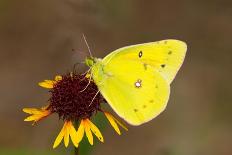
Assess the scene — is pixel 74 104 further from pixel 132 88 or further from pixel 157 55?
pixel 157 55

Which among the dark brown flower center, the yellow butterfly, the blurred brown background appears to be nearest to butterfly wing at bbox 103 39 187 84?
the yellow butterfly

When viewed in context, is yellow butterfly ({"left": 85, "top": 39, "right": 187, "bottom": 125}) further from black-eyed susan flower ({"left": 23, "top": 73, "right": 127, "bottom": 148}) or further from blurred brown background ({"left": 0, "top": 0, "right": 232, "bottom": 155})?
blurred brown background ({"left": 0, "top": 0, "right": 232, "bottom": 155})

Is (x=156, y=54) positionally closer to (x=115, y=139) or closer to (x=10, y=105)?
(x=115, y=139)

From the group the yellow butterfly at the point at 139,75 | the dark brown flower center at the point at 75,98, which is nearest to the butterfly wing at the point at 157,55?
the yellow butterfly at the point at 139,75

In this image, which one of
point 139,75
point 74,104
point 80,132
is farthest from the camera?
point 139,75

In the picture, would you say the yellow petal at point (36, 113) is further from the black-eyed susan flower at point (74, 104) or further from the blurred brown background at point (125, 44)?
the blurred brown background at point (125, 44)

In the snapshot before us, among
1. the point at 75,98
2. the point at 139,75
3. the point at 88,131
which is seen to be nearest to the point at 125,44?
the point at 139,75
